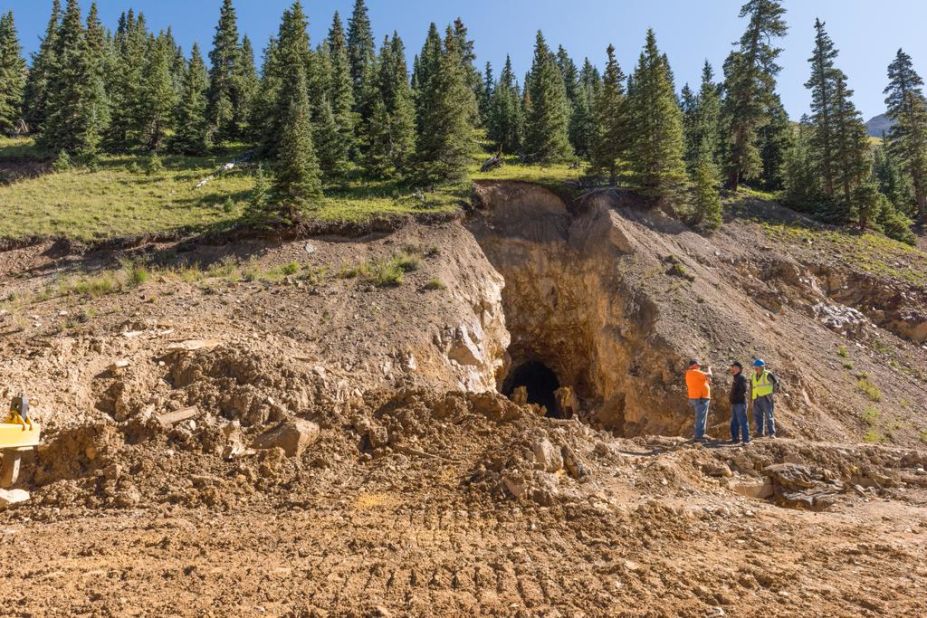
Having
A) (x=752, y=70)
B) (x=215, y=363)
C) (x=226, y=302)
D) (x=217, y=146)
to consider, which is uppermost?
(x=752, y=70)

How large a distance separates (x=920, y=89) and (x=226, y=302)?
49.3 meters

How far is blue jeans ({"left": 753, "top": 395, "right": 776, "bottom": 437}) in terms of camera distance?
11.7 meters

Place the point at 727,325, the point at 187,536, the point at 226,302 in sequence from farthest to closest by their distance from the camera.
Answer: the point at 727,325
the point at 226,302
the point at 187,536

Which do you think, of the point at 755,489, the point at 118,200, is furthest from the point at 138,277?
the point at 755,489

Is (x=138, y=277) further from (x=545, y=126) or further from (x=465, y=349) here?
(x=545, y=126)

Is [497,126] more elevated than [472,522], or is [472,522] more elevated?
[497,126]

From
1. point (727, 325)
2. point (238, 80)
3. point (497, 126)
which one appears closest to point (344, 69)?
point (238, 80)

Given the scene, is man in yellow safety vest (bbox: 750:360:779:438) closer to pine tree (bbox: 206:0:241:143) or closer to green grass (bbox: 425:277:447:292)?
green grass (bbox: 425:277:447:292)

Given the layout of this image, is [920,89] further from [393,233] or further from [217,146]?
[217,146]

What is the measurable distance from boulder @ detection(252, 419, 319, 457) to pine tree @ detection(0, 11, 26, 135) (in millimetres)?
49625

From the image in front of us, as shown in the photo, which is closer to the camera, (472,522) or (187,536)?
(187,536)

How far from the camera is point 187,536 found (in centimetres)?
635

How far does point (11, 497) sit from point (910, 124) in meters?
52.0

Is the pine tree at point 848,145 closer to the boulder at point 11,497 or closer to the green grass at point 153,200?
the green grass at point 153,200
